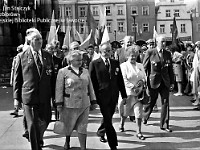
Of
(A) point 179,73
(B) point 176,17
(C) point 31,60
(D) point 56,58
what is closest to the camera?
(C) point 31,60

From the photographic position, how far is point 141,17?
44969 mm

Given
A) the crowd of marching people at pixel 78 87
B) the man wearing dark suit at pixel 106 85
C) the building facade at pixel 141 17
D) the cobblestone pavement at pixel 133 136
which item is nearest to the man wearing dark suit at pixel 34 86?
the crowd of marching people at pixel 78 87

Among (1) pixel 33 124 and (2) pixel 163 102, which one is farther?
(2) pixel 163 102

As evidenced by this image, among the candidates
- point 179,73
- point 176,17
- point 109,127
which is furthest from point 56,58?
point 176,17

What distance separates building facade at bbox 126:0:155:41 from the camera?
43.5m

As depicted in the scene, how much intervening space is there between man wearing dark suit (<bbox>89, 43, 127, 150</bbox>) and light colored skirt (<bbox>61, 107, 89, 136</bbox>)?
1.26 feet

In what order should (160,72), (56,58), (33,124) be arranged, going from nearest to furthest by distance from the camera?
(33,124) → (160,72) → (56,58)

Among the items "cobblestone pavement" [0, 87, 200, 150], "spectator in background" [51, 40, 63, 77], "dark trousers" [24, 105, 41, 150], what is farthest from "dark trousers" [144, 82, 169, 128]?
"dark trousers" [24, 105, 41, 150]

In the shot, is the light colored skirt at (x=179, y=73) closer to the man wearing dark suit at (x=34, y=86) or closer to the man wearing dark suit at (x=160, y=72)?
the man wearing dark suit at (x=160, y=72)

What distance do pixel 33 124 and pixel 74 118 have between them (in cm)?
79

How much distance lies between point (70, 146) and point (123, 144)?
36.7 inches

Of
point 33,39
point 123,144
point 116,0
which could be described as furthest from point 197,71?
point 116,0

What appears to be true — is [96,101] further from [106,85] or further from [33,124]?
[33,124]

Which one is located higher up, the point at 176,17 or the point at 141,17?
the point at 141,17
